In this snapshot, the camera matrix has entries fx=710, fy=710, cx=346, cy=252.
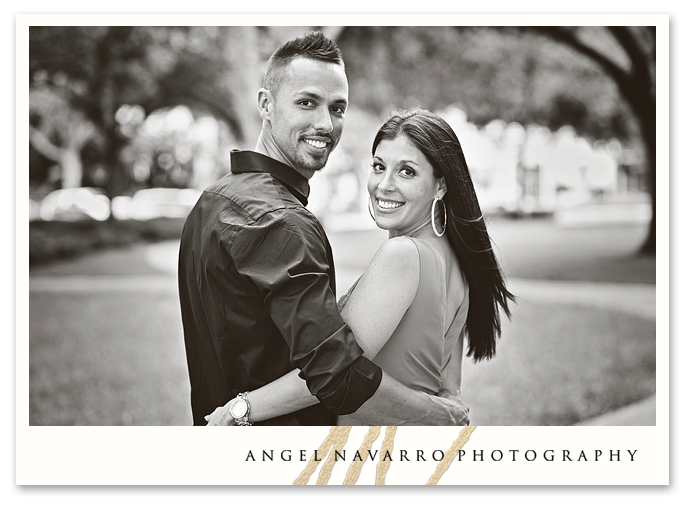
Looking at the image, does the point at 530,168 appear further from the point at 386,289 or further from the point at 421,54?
the point at 386,289

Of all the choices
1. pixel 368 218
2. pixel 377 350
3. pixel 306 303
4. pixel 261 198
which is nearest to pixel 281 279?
pixel 306 303

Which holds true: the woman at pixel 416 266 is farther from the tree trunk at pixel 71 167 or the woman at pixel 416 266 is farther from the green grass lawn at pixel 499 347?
the tree trunk at pixel 71 167

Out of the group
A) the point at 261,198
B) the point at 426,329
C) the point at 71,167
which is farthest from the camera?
the point at 71,167

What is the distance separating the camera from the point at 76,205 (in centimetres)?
777

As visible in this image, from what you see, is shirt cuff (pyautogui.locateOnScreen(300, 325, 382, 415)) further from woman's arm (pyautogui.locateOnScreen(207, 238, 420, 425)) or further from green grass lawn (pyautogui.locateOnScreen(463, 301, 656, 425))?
green grass lawn (pyautogui.locateOnScreen(463, 301, 656, 425))

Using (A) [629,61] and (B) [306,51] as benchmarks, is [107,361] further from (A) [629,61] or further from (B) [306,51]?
(A) [629,61]

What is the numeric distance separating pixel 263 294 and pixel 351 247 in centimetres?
560

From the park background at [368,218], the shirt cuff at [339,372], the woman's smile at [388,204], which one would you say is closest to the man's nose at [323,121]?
the woman's smile at [388,204]
